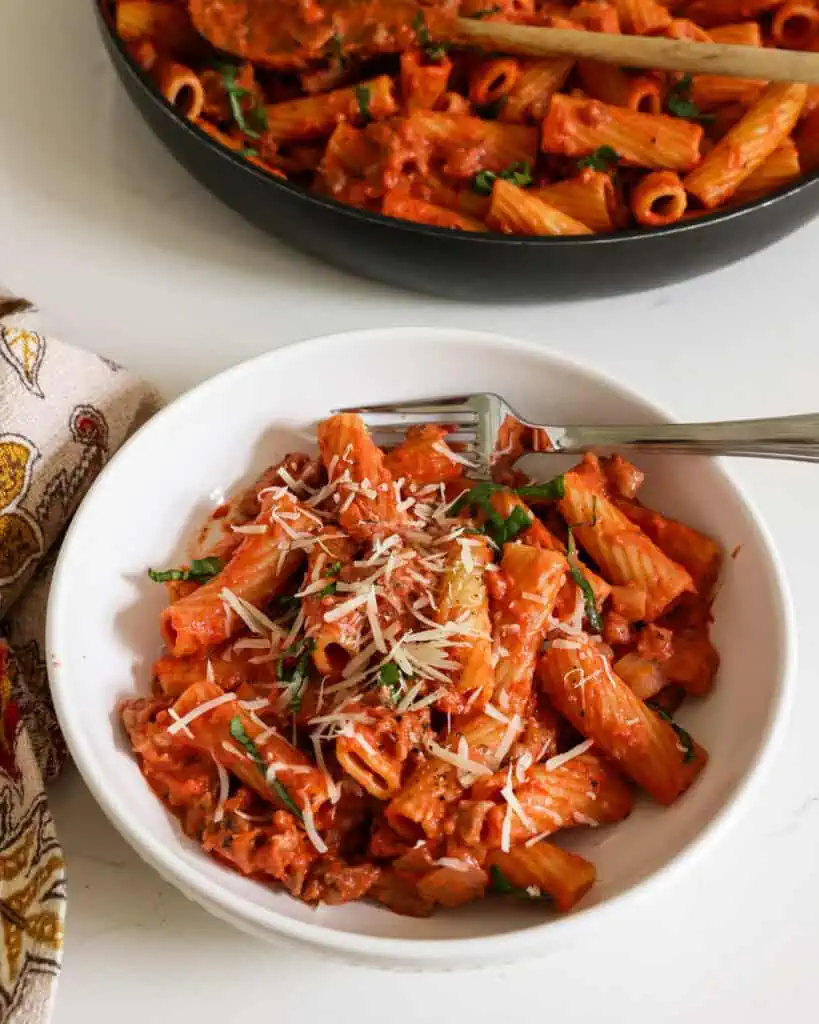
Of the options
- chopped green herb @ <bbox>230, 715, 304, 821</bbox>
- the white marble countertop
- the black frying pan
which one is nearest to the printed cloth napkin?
the white marble countertop

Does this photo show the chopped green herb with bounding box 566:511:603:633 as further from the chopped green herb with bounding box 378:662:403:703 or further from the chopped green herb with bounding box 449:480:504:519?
the chopped green herb with bounding box 378:662:403:703

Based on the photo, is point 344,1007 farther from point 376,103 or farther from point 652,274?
point 376,103

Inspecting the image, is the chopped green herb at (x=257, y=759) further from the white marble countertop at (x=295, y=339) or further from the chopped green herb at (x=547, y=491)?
the chopped green herb at (x=547, y=491)

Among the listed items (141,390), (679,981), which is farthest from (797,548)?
(141,390)

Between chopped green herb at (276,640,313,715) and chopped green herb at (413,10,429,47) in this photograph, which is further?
chopped green herb at (413,10,429,47)

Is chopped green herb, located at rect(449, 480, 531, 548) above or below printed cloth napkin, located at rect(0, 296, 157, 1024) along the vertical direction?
above

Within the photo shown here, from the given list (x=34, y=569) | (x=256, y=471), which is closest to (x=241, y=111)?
(x=256, y=471)

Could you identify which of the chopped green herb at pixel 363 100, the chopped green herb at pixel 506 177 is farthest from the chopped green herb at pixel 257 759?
the chopped green herb at pixel 363 100
